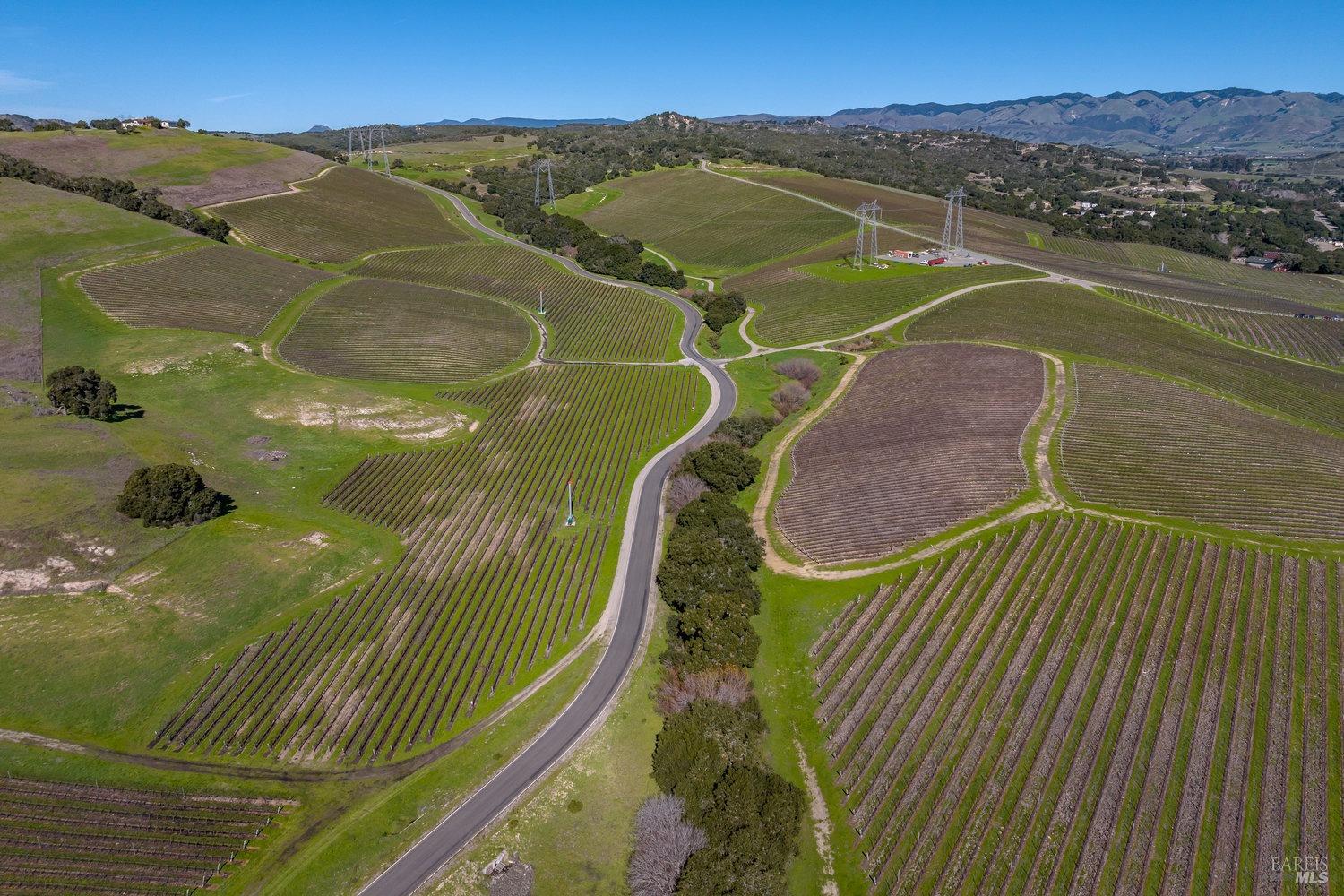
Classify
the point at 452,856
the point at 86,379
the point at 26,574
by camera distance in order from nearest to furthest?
1. the point at 452,856
2. the point at 26,574
3. the point at 86,379

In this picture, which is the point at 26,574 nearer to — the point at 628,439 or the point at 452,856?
the point at 452,856

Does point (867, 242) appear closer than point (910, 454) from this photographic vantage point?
No

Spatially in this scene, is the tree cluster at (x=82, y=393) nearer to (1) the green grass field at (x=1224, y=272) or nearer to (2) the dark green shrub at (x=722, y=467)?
(2) the dark green shrub at (x=722, y=467)

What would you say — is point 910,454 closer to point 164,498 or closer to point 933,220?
point 164,498

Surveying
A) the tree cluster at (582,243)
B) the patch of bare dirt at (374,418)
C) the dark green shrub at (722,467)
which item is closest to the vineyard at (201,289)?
the patch of bare dirt at (374,418)

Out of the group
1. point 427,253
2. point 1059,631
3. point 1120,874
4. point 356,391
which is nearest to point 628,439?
point 356,391

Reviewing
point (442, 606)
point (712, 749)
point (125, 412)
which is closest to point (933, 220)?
point (442, 606)
